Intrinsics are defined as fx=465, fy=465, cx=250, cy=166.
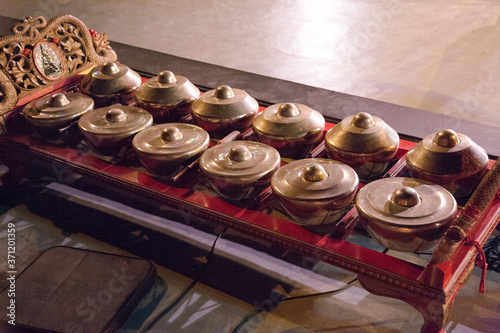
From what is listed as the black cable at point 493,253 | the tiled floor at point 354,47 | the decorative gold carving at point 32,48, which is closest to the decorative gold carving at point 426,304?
the tiled floor at point 354,47

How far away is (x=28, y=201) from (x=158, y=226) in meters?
0.57

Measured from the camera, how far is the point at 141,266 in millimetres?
1480

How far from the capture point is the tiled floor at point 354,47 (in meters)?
1.35

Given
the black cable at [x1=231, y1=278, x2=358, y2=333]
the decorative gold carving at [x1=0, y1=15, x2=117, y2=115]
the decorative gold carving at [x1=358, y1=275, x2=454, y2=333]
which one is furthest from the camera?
the decorative gold carving at [x1=0, y1=15, x2=117, y2=115]

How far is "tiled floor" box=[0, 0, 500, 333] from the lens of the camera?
4.44 ft

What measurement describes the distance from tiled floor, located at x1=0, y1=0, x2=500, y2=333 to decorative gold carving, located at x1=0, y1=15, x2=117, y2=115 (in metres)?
1.14

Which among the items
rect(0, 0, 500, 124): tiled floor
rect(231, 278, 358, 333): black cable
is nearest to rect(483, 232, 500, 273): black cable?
rect(231, 278, 358, 333): black cable

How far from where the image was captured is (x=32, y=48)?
1670 millimetres

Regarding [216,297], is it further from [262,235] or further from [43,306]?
[43,306]

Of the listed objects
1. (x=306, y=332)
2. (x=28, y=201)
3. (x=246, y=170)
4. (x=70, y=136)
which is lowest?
(x=28, y=201)

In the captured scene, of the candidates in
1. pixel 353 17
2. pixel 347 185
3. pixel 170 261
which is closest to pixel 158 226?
pixel 170 261

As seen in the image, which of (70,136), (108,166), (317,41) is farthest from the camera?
(317,41)

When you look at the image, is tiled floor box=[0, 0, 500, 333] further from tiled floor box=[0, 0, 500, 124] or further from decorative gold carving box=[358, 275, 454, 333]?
decorative gold carving box=[358, 275, 454, 333]

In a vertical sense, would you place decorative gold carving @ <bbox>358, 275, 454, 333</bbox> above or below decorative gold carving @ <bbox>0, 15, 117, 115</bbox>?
below
